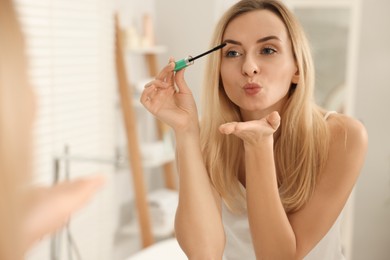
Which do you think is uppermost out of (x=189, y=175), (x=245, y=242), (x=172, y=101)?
(x=172, y=101)

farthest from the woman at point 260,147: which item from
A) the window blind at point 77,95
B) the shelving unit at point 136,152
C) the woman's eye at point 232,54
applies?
the shelving unit at point 136,152

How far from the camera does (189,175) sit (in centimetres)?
64

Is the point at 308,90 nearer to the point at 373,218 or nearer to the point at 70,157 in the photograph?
the point at 373,218

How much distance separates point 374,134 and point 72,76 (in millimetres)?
939

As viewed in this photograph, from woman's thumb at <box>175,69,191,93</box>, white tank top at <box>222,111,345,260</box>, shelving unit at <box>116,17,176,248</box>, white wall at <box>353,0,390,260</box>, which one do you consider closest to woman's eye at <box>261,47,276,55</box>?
woman's thumb at <box>175,69,191,93</box>

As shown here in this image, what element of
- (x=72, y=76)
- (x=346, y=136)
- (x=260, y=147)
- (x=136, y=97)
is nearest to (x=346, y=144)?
(x=346, y=136)

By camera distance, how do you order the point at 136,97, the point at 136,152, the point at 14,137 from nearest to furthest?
the point at 14,137 < the point at 136,152 < the point at 136,97

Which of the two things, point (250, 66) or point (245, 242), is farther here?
point (245, 242)

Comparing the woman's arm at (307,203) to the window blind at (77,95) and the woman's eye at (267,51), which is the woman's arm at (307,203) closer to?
the woman's eye at (267,51)

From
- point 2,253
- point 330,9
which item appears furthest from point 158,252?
point 2,253

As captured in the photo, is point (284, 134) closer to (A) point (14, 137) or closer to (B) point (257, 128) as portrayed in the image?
(B) point (257, 128)

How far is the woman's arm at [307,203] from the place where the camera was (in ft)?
1.87

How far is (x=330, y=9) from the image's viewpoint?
5.14ft

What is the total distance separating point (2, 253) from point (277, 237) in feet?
1.58
